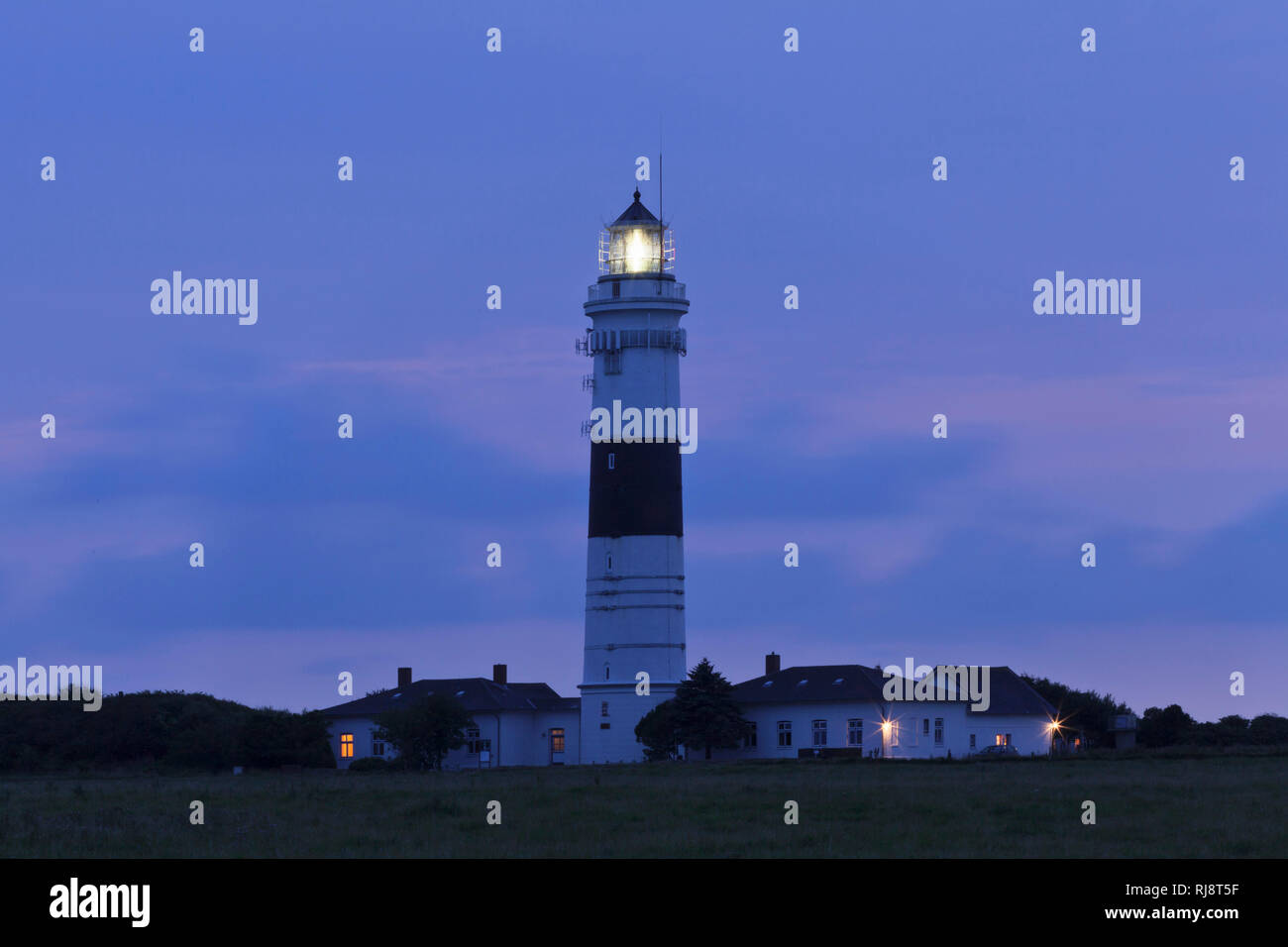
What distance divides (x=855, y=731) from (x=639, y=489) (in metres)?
13.8

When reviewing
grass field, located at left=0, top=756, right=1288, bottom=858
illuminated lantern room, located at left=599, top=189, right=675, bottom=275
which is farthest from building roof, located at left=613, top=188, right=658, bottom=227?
grass field, located at left=0, top=756, right=1288, bottom=858

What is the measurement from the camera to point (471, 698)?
80812 millimetres

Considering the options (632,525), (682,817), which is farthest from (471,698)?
(682,817)

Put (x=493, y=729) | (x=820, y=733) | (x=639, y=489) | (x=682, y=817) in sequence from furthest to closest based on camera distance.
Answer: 1. (x=493, y=729)
2. (x=820, y=733)
3. (x=639, y=489)
4. (x=682, y=817)

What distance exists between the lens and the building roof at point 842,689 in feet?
250

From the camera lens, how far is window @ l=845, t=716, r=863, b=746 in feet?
248

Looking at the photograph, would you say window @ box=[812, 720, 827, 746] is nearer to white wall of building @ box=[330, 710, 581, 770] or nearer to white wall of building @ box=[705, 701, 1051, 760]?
white wall of building @ box=[705, 701, 1051, 760]

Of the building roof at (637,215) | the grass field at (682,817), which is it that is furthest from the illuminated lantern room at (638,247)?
the grass field at (682,817)

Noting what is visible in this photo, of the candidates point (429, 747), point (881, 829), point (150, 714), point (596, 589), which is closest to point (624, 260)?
point (596, 589)

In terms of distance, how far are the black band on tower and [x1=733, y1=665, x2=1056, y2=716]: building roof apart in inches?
351

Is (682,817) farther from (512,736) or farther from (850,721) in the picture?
(512,736)

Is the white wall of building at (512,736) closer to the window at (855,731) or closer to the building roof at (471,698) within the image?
the building roof at (471,698)
